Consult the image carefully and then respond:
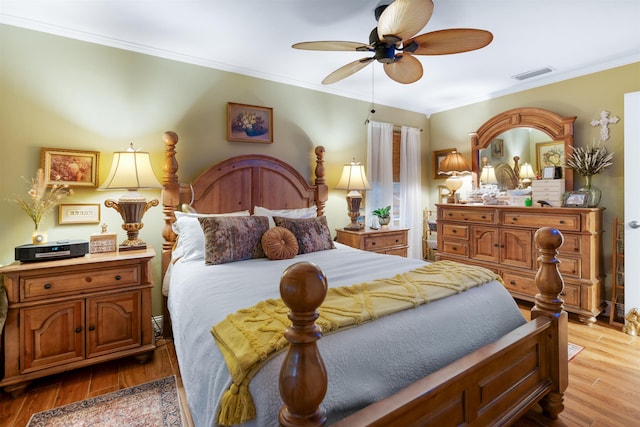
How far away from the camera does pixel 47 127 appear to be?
242 cm

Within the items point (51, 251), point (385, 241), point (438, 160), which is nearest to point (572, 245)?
point (385, 241)

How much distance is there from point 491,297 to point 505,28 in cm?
212

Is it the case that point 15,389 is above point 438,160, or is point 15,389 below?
below

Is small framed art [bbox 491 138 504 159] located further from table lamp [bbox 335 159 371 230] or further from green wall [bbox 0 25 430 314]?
green wall [bbox 0 25 430 314]

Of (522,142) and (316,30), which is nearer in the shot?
(316,30)

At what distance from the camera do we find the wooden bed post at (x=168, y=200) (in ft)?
8.82

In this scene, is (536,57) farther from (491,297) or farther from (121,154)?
(121,154)

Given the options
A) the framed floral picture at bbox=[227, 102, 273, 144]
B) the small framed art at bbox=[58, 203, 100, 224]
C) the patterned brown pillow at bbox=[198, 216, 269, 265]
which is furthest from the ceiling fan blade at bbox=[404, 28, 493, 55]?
the small framed art at bbox=[58, 203, 100, 224]

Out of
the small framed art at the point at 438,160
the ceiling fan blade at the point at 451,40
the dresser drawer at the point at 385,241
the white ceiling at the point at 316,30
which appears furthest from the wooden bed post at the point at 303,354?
the small framed art at the point at 438,160

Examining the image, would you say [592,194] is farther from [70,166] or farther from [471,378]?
[70,166]

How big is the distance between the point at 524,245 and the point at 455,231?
2.52 feet

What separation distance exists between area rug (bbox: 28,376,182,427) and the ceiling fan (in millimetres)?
2276

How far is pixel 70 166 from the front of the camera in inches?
97.3

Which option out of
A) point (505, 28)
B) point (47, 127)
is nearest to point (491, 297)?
point (505, 28)
